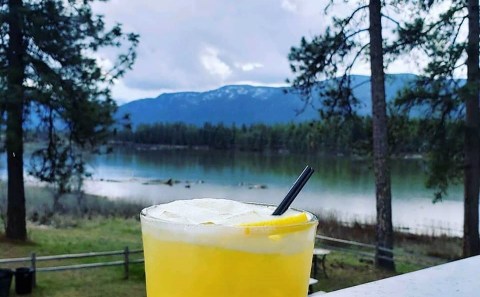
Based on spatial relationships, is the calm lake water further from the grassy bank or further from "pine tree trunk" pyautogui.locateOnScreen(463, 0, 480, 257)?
"pine tree trunk" pyautogui.locateOnScreen(463, 0, 480, 257)

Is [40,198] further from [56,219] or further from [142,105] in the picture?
[142,105]

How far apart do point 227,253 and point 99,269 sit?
7589mm

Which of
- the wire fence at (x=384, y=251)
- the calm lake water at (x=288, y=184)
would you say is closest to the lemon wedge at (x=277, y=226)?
the calm lake water at (x=288, y=184)

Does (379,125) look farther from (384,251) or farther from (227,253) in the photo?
(227,253)

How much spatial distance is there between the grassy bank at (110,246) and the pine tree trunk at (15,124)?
16.3 inches

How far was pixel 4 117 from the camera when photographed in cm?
789

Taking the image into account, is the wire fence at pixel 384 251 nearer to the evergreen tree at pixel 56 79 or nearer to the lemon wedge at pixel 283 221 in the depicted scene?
the evergreen tree at pixel 56 79

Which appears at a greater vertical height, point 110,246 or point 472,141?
point 472,141

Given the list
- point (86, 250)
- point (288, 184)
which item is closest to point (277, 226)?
point (288, 184)

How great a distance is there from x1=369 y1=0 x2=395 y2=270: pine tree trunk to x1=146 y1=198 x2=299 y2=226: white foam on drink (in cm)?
756

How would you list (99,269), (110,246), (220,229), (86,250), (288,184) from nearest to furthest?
1. (220,229)
2. (99,269)
3. (86,250)
4. (288,184)
5. (110,246)

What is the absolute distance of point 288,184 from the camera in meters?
9.50

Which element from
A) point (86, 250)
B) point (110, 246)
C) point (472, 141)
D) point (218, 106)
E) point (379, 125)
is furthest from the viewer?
point (218, 106)

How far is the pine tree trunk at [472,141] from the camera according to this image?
24.9ft
